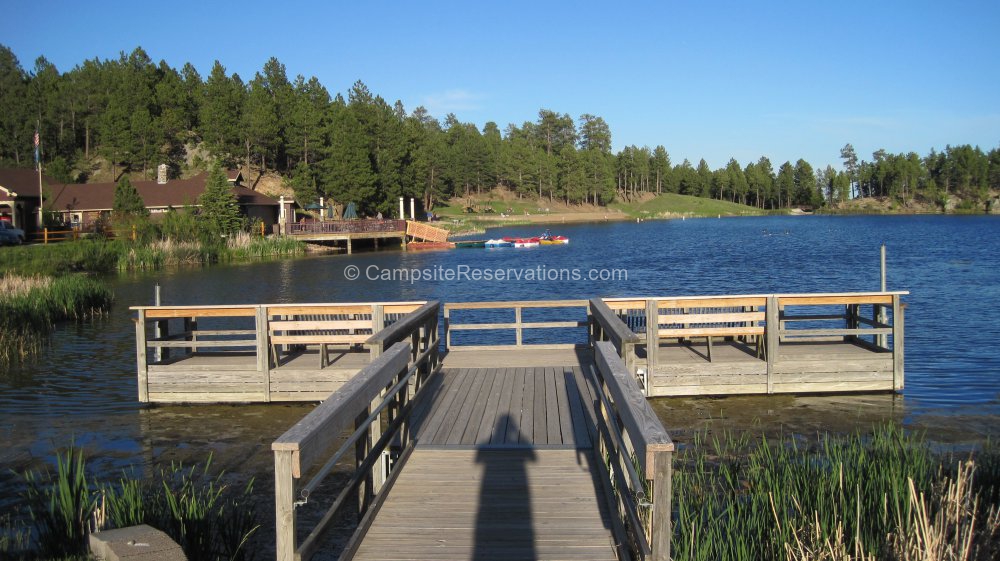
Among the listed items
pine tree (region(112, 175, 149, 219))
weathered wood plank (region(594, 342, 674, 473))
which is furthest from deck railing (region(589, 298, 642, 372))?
pine tree (region(112, 175, 149, 219))

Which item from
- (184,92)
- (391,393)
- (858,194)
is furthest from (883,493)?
(858,194)

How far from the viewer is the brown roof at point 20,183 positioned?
55406mm

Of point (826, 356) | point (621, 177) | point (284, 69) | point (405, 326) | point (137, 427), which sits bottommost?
point (137, 427)

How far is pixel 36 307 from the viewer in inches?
834

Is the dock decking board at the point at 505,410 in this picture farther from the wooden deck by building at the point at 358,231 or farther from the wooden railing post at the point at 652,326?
the wooden deck by building at the point at 358,231

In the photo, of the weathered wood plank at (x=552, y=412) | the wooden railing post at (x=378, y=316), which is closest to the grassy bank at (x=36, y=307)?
the wooden railing post at (x=378, y=316)

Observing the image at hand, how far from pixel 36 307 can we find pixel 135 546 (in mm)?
19203

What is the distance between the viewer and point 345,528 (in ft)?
25.3

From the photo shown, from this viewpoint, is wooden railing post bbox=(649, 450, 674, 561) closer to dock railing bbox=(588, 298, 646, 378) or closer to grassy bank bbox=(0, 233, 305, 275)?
dock railing bbox=(588, 298, 646, 378)

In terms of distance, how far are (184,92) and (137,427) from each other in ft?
301

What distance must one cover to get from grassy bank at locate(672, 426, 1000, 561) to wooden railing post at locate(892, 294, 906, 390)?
195 inches

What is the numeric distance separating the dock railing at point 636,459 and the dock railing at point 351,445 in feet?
5.52

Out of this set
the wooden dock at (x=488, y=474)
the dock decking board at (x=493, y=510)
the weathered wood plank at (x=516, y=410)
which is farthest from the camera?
the weathered wood plank at (x=516, y=410)

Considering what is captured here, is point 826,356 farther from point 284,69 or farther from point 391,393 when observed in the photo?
point 284,69
